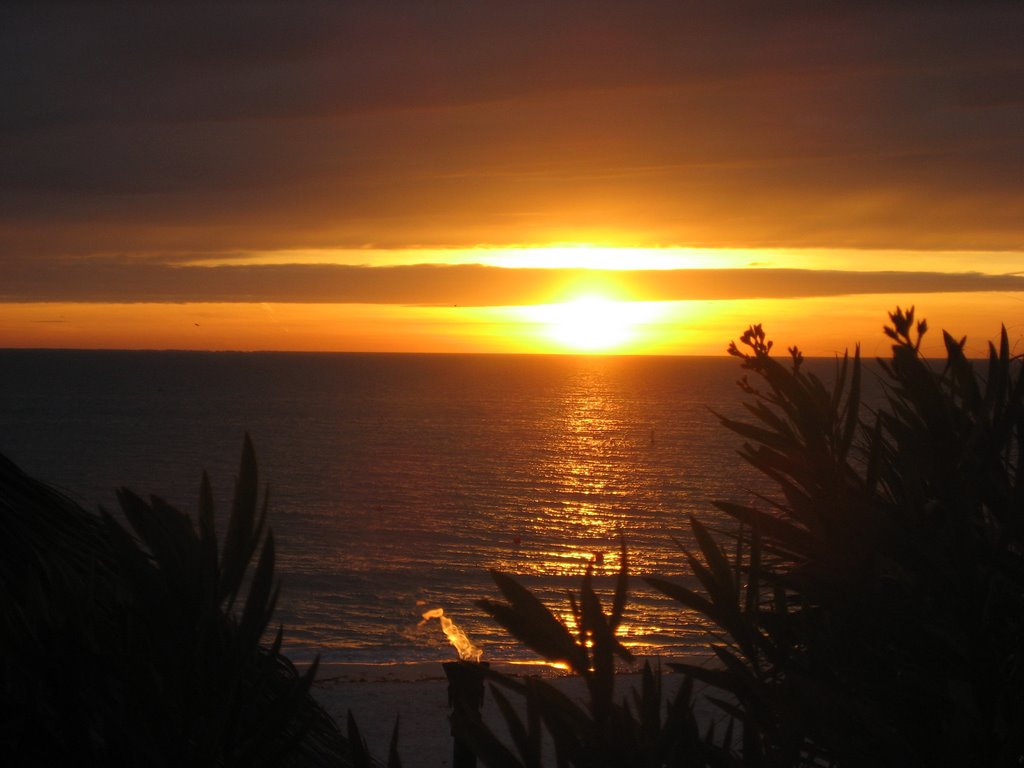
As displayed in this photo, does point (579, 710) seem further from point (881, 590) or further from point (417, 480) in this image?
point (417, 480)

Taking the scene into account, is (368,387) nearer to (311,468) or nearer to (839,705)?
(311,468)

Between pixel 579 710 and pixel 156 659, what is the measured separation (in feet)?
1.40

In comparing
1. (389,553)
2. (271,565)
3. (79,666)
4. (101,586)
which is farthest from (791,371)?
(389,553)

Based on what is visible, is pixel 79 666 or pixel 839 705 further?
pixel 839 705

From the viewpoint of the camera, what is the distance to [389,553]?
41.3m

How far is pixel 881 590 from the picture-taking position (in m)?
1.23

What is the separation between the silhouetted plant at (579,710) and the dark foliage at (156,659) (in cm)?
20

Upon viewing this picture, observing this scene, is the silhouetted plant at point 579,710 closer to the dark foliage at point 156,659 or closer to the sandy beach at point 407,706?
the dark foliage at point 156,659

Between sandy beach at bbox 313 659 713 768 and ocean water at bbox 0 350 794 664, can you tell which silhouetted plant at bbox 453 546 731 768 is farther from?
sandy beach at bbox 313 659 713 768

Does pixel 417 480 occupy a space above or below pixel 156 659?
below

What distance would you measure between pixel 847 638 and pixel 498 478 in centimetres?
6286

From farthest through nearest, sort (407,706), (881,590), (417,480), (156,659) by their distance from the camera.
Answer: (417,480), (407,706), (881,590), (156,659)

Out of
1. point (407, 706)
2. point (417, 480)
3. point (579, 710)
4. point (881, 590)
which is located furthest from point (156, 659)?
point (417, 480)

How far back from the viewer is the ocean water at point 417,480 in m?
31.5
